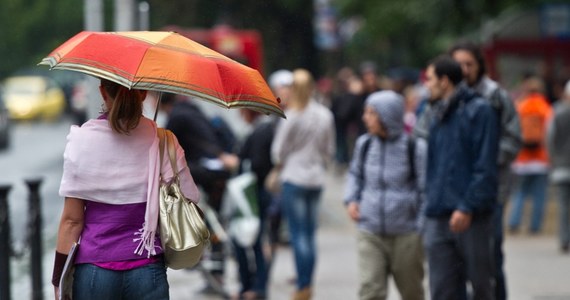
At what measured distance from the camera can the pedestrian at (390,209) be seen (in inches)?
298

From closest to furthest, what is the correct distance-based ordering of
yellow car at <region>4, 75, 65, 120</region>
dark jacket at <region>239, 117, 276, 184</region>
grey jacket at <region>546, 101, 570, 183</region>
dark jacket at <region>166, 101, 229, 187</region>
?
1. dark jacket at <region>166, 101, 229, 187</region>
2. dark jacket at <region>239, 117, 276, 184</region>
3. grey jacket at <region>546, 101, 570, 183</region>
4. yellow car at <region>4, 75, 65, 120</region>

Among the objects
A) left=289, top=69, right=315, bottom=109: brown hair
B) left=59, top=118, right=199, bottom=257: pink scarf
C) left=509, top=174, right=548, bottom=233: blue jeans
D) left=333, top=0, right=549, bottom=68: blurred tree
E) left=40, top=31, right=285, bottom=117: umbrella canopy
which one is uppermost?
left=333, top=0, right=549, bottom=68: blurred tree

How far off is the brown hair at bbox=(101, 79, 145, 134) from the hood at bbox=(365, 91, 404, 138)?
2.94 m

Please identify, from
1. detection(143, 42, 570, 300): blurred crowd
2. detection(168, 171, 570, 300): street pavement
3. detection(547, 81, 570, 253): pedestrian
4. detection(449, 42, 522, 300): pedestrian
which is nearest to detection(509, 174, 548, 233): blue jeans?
detection(168, 171, 570, 300): street pavement

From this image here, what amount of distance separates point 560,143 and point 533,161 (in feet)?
5.27

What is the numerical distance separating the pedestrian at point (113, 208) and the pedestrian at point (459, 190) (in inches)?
92.8

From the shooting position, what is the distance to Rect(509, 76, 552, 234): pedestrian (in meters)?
14.9

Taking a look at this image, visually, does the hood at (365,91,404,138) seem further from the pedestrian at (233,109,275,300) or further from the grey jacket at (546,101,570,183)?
the grey jacket at (546,101,570,183)

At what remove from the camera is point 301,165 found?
9.69m

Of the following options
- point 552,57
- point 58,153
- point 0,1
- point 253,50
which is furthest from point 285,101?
point 0,1

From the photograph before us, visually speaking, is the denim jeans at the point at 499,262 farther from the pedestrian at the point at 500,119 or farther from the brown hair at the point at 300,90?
the brown hair at the point at 300,90

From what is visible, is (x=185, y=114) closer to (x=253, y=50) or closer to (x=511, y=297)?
(x=511, y=297)

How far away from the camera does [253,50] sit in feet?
95.1

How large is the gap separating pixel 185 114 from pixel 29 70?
50030 millimetres
